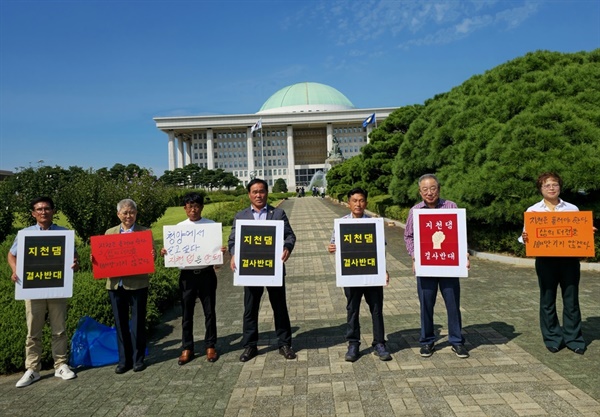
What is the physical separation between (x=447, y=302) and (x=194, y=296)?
2.67 m

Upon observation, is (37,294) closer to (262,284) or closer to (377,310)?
(262,284)

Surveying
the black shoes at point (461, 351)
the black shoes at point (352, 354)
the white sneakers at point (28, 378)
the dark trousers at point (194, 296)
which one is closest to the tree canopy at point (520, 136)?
the black shoes at point (461, 351)

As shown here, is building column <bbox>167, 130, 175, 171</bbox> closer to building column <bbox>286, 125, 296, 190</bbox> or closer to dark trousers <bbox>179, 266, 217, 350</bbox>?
building column <bbox>286, 125, 296, 190</bbox>

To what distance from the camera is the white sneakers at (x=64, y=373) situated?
420 cm

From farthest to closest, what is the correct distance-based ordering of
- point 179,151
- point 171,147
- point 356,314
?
point 179,151 < point 171,147 < point 356,314

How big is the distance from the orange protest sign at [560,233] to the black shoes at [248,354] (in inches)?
119

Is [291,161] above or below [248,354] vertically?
above

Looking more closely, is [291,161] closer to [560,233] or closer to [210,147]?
[210,147]

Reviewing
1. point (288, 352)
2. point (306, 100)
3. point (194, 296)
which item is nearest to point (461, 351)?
point (288, 352)

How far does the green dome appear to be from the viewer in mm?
105688

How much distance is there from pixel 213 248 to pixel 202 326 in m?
1.94

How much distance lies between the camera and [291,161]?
98812 mm

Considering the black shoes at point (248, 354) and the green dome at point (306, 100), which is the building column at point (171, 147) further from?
the black shoes at point (248, 354)

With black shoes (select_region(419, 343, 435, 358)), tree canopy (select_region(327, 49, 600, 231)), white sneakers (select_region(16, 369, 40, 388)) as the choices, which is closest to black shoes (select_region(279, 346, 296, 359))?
black shoes (select_region(419, 343, 435, 358))
